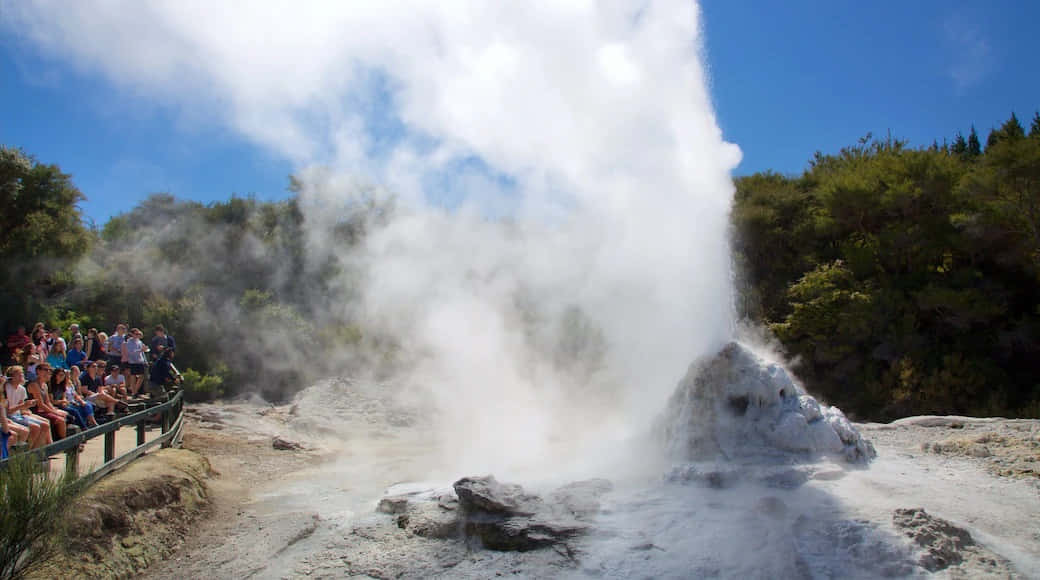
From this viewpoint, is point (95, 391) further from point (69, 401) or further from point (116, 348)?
point (69, 401)

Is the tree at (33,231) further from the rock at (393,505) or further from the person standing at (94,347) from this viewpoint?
the rock at (393,505)

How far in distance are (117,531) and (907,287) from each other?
49.5 ft

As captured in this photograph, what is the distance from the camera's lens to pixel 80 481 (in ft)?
14.1

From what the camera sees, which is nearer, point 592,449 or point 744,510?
point 744,510

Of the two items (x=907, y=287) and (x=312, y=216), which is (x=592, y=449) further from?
(x=312, y=216)

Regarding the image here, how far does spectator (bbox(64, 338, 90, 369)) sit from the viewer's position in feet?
26.4

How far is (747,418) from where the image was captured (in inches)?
214

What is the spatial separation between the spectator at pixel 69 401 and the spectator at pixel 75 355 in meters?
1.78

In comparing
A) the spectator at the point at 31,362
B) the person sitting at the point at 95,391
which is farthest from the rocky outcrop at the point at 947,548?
the person sitting at the point at 95,391

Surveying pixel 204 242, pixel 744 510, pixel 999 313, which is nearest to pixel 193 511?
pixel 744 510

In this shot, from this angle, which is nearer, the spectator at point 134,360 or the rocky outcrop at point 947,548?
the rocky outcrop at point 947,548

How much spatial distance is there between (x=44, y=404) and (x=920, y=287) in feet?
50.8

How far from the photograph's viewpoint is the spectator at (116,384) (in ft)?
26.4

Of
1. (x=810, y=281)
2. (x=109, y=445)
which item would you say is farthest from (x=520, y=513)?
(x=810, y=281)
